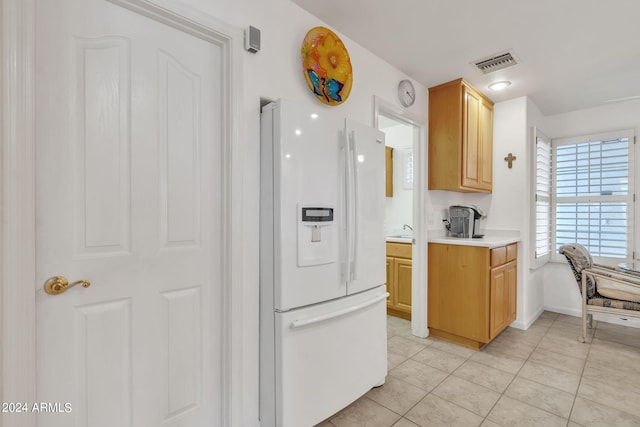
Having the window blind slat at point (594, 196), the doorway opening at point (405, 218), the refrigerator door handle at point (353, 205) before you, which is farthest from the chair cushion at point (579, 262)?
the refrigerator door handle at point (353, 205)

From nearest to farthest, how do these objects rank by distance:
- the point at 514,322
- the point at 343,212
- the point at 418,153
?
the point at 343,212 → the point at 418,153 → the point at 514,322

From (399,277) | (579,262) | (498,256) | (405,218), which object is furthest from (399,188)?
(579,262)

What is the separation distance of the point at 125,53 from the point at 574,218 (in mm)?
4536

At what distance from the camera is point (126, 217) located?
49.9 inches

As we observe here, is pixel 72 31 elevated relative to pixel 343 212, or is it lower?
elevated

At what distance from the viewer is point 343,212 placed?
5.65 feet

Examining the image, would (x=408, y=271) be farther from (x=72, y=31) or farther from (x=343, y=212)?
(x=72, y=31)

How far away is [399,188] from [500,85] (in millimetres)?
1633

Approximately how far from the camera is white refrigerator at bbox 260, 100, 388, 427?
4.90 ft

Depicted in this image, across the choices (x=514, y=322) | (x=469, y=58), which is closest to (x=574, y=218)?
(x=514, y=322)

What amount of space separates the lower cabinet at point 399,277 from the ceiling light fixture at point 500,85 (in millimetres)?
1748

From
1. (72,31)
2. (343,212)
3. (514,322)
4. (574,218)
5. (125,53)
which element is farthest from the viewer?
(574,218)

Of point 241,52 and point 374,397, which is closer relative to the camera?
point 241,52

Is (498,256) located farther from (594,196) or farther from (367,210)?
(594,196)
